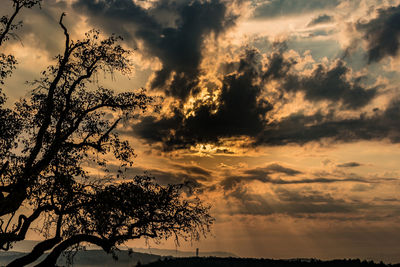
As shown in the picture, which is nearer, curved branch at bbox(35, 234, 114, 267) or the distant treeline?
curved branch at bbox(35, 234, 114, 267)

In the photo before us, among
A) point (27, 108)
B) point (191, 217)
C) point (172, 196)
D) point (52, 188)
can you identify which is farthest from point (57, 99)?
point (191, 217)

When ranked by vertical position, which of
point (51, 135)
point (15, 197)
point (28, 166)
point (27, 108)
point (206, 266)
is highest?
point (27, 108)

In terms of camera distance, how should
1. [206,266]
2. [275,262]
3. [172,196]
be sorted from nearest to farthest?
[172,196] → [275,262] → [206,266]

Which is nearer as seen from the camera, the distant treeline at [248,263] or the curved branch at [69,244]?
the curved branch at [69,244]

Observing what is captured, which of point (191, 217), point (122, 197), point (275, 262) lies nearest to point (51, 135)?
point (122, 197)

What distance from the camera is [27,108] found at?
26.9 meters

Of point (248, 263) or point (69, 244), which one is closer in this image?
point (69, 244)

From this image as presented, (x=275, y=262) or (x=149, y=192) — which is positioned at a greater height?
(x=149, y=192)

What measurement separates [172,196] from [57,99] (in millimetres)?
9918

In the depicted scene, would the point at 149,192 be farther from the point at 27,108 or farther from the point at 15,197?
the point at 27,108

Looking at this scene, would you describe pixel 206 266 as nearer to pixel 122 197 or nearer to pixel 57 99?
pixel 122 197

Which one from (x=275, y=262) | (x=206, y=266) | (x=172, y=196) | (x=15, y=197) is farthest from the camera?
(x=206, y=266)

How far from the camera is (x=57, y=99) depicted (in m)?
26.9

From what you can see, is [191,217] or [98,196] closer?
[98,196]
